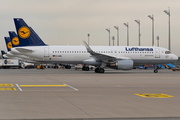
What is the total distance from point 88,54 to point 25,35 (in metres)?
10.2

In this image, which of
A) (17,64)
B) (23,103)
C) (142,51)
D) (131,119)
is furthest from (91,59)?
(17,64)

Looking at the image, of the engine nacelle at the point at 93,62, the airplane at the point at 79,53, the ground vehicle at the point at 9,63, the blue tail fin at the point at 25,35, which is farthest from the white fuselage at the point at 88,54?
the ground vehicle at the point at 9,63

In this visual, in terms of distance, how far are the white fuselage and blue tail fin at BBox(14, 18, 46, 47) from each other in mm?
1248

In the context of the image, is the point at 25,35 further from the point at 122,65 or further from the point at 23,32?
the point at 122,65

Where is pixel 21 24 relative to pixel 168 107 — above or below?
above

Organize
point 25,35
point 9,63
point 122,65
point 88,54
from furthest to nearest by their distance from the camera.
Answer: point 9,63
point 25,35
point 88,54
point 122,65

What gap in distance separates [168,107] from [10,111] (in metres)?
5.61

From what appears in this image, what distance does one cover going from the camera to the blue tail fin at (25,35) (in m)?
41.7

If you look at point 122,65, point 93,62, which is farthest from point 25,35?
point 122,65

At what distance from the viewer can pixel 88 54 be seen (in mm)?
40781

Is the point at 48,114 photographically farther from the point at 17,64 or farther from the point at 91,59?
the point at 17,64

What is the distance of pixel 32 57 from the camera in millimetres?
41094

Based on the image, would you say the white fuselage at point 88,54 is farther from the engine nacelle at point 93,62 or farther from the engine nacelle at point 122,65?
the engine nacelle at point 122,65

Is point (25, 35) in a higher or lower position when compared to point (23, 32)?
lower
